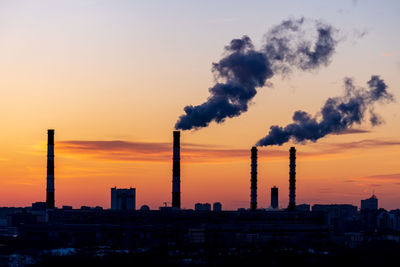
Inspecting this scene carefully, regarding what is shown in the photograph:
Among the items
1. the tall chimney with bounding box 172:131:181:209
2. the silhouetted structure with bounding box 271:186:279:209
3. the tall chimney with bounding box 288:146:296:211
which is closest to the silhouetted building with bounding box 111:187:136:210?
the silhouetted structure with bounding box 271:186:279:209

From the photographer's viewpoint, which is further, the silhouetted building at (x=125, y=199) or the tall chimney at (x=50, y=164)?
the silhouetted building at (x=125, y=199)

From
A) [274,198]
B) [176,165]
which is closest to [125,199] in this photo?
[274,198]

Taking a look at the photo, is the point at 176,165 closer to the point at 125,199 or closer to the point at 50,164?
the point at 50,164

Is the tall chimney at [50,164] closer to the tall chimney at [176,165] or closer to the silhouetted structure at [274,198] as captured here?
the tall chimney at [176,165]

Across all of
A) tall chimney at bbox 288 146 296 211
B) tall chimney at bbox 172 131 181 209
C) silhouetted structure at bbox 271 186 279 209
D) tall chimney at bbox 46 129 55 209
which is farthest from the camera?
silhouetted structure at bbox 271 186 279 209

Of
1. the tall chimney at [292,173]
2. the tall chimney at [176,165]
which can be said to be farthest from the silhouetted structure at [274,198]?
the tall chimney at [176,165]

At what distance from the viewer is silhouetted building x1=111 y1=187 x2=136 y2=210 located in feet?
420

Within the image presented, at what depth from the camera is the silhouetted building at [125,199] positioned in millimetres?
127875

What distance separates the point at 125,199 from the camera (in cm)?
12825

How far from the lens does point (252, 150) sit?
101 meters

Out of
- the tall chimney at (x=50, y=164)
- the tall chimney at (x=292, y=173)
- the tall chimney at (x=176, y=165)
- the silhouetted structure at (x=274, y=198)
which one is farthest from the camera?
the silhouetted structure at (x=274, y=198)

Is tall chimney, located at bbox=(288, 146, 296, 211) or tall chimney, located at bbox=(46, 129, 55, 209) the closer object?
tall chimney, located at bbox=(46, 129, 55, 209)

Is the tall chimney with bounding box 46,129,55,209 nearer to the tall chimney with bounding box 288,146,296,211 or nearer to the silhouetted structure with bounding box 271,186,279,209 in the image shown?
the tall chimney with bounding box 288,146,296,211

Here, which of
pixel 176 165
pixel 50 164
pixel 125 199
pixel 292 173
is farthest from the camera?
pixel 125 199
